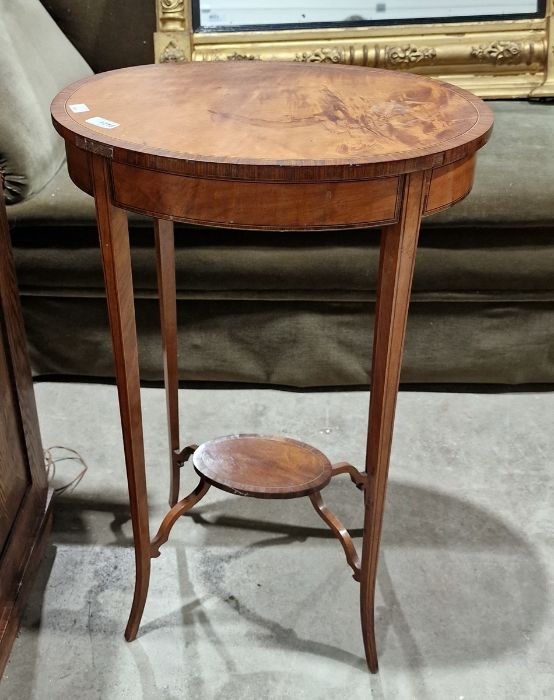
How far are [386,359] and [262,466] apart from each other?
0.35 m

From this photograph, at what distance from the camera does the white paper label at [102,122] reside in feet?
2.77

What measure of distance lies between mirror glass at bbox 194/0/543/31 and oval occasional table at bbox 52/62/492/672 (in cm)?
85

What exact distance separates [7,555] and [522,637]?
74 centimetres

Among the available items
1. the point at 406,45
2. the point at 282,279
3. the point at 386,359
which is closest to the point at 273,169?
the point at 386,359

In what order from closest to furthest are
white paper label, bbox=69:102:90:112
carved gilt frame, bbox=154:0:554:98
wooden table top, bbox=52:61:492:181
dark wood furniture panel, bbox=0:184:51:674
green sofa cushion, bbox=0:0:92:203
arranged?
wooden table top, bbox=52:61:492:181 < white paper label, bbox=69:102:90:112 < dark wood furniture panel, bbox=0:184:51:674 < green sofa cushion, bbox=0:0:92:203 < carved gilt frame, bbox=154:0:554:98

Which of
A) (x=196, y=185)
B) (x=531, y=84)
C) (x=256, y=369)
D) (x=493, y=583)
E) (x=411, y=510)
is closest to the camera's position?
(x=196, y=185)

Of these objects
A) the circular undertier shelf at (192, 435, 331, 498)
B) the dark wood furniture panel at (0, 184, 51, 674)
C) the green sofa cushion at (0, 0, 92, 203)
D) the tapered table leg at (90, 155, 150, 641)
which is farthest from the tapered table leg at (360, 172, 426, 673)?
the green sofa cushion at (0, 0, 92, 203)

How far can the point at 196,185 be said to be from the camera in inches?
30.4

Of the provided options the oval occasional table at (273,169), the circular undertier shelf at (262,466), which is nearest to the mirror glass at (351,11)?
the oval occasional table at (273,169)

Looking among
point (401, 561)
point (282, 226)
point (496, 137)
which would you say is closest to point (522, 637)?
point (401, 561)

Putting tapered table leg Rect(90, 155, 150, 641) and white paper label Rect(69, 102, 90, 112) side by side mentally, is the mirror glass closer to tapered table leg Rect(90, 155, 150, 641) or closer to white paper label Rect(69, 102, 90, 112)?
white paper label Rect(69, 102, 90, 112)

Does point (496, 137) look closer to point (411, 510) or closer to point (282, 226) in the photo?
point (411, 510)

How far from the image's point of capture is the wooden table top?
0.76m

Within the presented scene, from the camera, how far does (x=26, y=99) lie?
1.42m
